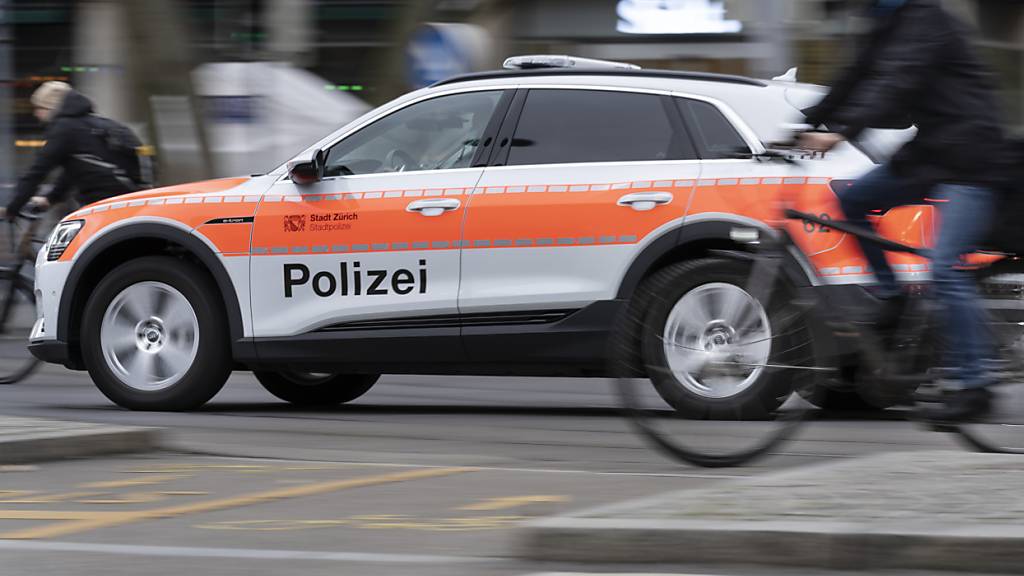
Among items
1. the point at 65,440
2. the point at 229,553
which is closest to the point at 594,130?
the point at 65,440

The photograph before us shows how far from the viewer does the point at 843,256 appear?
23.9 feet

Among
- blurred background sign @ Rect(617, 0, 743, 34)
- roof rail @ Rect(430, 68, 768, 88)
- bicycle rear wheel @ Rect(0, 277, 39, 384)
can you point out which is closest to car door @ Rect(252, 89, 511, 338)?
roof rail @ Rect(430, 68, 768, 88)

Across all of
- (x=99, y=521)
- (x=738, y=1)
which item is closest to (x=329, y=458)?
(x=99, y=521)

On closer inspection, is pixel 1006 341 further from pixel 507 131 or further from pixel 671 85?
pixel 507 131

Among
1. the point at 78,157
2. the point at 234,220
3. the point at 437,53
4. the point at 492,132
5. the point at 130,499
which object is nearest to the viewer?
the point at 130,499

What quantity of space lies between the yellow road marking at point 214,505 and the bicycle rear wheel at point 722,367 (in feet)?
2.34

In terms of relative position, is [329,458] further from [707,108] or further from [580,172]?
[707,108]

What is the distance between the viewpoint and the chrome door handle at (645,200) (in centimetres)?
791

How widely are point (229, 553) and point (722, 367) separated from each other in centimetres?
210

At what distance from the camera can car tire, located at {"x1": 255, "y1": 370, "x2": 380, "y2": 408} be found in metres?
9.47

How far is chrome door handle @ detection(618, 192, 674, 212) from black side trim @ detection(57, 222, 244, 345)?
1956 mm

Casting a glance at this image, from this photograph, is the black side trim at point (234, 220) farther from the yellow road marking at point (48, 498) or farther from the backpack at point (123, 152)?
the backpack at point (123, 152)

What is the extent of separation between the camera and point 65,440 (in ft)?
21.6

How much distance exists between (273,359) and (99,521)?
10.9ft
